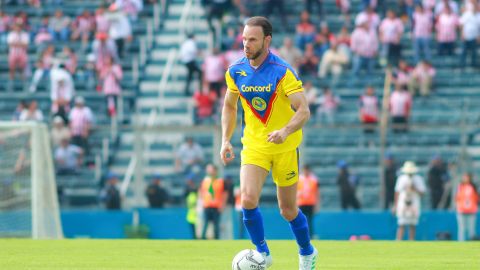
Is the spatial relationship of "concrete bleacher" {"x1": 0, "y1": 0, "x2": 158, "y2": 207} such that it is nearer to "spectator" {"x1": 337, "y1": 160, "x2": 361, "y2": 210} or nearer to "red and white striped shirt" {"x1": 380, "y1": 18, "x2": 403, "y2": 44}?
"spectator" {"x1": 337, "y1": 160, "x2": 361, "y2": 210}

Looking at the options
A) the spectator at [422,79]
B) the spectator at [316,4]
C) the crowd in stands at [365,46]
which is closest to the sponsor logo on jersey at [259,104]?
the crowd in stands at [365,46]

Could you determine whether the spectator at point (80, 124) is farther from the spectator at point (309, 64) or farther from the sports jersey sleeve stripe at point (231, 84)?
the sports jersey sleeve stripe at point (231, 84)

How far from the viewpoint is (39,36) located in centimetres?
3950

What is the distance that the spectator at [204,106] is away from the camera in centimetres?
3500

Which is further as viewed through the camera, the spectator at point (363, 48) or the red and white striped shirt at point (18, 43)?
the red and white striped shirt at point (18, 43)

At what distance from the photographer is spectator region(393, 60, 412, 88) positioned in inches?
1367

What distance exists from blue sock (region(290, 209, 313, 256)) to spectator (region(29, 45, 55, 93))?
77.2 ft

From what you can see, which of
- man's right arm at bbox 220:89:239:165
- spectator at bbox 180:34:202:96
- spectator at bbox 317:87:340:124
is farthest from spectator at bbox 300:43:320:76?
man's right arm at bbox 220:89:239:165

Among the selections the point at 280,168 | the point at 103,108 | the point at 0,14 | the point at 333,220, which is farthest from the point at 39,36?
the point at 280,168

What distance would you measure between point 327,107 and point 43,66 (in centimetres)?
826

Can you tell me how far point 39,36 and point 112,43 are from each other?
8.29 ft

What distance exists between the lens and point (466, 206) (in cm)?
3023

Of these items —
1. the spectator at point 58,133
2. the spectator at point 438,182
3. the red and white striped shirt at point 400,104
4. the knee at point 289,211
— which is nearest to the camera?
the knee at point 289,211

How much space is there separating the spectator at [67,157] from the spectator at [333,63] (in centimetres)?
737
